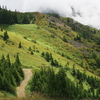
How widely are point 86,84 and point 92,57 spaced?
66300 mm

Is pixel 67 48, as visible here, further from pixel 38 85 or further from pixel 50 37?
pixel 38 85

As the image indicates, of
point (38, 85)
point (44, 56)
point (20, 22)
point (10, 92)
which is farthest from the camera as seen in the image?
point (20, 22)

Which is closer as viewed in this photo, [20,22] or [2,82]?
[2,82]

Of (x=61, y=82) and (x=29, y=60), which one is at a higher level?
(x=61, y=82)

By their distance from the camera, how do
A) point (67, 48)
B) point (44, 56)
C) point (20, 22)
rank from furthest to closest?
point (20, 22) < point (67, 48) < point (44, 56)

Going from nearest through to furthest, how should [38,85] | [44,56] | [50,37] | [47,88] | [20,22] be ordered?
1. [47,88]
2. [38,85]
3. [44,56]
4. [50,37]
5. [20,22]

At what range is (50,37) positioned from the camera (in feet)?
395

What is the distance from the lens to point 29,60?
51406 millimetres

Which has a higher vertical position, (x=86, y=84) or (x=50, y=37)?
(x=50, y=37)

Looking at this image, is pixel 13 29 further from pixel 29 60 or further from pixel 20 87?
pixel 20 87

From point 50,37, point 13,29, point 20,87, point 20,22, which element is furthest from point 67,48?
point 20,87

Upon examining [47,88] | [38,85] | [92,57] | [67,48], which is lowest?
[92,57]

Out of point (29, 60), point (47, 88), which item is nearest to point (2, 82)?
point (47, 88)

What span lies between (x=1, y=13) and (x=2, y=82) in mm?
112659
